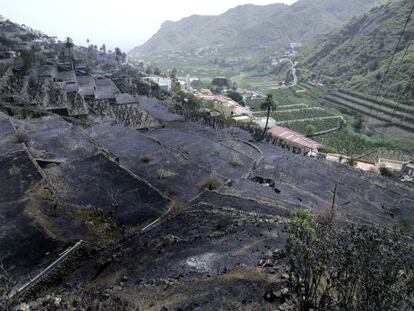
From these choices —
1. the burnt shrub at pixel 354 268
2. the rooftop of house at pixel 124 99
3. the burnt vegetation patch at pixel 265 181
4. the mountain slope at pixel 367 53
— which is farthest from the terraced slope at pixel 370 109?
the burnt shrub at pixel 354 268

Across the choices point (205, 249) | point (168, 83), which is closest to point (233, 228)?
point (205, 249)

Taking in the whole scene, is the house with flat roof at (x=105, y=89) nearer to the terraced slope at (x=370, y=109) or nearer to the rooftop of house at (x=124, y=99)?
the rooftop of house at (x=124, y=99)

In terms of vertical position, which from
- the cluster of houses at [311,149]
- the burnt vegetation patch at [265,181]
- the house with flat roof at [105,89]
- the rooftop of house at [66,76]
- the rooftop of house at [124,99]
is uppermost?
the rooftop of house at [66,76]

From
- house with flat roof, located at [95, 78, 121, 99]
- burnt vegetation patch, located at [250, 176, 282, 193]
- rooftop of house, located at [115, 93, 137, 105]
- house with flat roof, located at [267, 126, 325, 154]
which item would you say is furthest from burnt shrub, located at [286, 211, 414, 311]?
house with flat roof, located at [95, 78, 121, 99]

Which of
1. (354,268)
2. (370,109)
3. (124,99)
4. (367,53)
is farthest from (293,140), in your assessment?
(367,53)

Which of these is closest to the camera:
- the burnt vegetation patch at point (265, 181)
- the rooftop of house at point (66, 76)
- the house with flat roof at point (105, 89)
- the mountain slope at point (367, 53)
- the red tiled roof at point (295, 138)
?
the burnt vegetation patch at point (265, 181)

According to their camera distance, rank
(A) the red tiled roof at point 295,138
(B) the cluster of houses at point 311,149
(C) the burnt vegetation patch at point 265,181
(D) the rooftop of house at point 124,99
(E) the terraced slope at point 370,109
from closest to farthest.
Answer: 1. (C) the burnt vegetation patch at point 265,181
2. (B) the cluster of houses at point 311,149
3. (D) the rooftop of house at point 124,99
4. (A) the red tiled roof at point 295,138
5. (E) the terraced slope at point 370,109

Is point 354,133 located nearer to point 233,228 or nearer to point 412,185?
point 412,185
